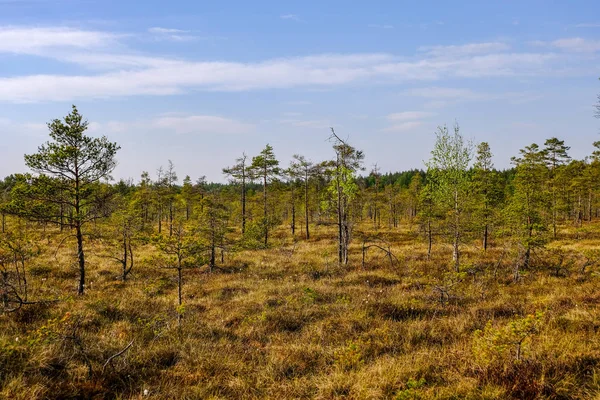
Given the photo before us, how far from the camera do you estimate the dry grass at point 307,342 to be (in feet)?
16.9

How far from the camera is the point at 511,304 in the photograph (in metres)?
10.7

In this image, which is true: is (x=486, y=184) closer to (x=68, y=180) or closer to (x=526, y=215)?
(x=526, y=215)

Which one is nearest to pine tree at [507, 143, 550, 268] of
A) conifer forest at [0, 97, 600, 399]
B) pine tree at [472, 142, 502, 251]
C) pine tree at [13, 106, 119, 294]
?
conifer forest at [0, 97, 600, 399]

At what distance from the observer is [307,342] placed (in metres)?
7.70

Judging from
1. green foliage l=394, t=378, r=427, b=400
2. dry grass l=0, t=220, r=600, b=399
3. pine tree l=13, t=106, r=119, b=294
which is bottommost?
dry grass l=0, t=220, r=600, b=399

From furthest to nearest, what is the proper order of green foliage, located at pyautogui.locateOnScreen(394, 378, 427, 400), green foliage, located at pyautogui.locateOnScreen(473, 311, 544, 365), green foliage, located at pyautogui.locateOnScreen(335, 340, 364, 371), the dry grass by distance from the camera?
green foliage, located at pyautogui.locateOnScreen(335, 340, 364, 371)
green foliage, located at pyautogui.locateOnScreen(473, 311, 544, 365)
the dry grass
green foliage, located at pyautogui.locateOnScreen(394, 378, 427, 400)

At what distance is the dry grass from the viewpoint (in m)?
5.16

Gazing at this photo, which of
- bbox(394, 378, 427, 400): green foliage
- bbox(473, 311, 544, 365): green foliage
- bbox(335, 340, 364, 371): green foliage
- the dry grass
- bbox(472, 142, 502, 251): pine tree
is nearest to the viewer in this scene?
bbox(394, 378, 427, 400): green foliage

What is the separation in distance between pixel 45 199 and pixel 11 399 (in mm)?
11187

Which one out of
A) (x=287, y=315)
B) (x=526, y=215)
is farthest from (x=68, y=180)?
(x=526, y=215)

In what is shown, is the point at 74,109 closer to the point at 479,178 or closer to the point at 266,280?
the point at 266,280

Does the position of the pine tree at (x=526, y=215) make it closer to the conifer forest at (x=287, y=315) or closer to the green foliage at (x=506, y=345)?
the conifer forest at (x=287, y=315)

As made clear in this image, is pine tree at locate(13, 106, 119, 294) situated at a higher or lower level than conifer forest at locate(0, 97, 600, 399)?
higher

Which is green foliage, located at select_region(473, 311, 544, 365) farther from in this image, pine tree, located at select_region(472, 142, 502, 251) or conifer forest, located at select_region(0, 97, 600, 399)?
pine tree, located at select_region(472, 142, 502, 251)
